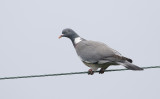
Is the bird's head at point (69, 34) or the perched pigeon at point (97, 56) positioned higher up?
the bird's head at point (69, 34)

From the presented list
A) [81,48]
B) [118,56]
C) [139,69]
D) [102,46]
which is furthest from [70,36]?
[139,69]

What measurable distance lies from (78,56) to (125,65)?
6.58ft

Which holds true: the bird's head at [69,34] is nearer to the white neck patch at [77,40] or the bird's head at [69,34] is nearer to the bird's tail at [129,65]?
the white neck patch at [77,40]

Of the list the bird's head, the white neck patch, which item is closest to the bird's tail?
the white neck patch

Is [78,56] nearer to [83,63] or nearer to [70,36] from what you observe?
[83,63]

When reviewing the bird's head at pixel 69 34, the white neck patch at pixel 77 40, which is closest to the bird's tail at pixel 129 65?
the white neck patch at pixel 77 40

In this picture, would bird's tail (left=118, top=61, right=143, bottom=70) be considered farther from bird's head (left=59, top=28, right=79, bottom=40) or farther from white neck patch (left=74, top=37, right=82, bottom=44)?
bird's head (left=59, top=28, right=79, bottom=40)

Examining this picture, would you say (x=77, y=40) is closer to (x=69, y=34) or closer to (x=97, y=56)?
(x=69, y=34)

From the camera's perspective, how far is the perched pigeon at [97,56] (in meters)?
7.60

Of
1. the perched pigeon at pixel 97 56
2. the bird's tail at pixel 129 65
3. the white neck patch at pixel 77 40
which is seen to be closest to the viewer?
the bird's tail at pixel 129 65

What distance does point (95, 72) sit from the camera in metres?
8.62

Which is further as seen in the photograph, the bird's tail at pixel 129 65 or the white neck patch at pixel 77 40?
the white neck patch at pixel 77 40

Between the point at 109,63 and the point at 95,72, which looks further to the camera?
the point at 95,72

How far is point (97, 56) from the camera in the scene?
8211 millimetres
